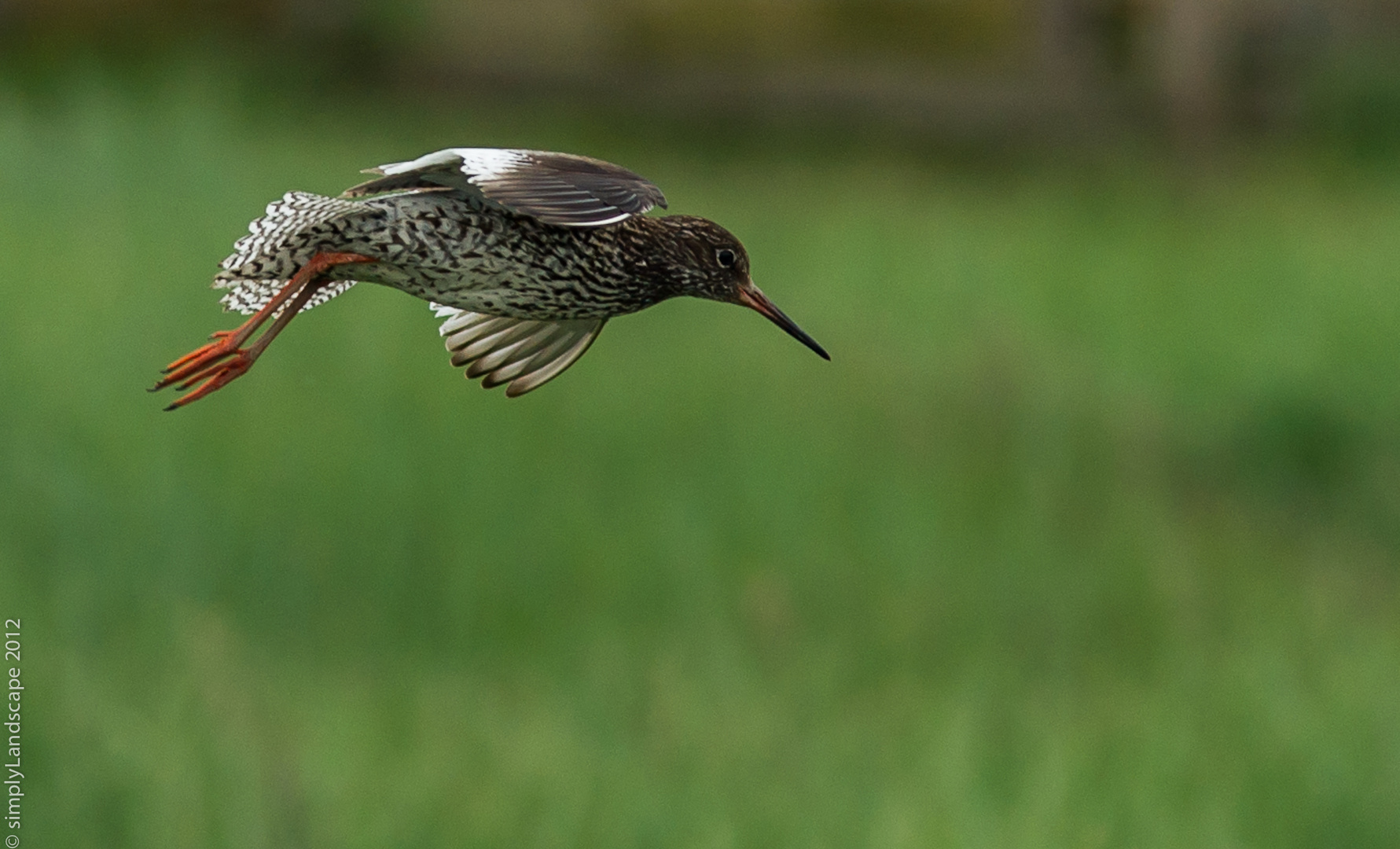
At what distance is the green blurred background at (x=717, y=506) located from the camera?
43.1 ft

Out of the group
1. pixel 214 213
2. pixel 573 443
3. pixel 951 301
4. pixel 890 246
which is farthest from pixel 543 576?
pixel 890 246

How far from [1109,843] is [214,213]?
9.67m

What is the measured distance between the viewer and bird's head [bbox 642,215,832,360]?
2465 millimetres

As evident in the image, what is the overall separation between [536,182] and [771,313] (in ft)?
1.01

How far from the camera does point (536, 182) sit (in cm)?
224

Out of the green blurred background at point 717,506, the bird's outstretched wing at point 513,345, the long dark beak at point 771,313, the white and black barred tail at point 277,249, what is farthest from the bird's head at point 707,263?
the green blurred background at point 717,506

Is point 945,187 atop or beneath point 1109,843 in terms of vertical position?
beneath

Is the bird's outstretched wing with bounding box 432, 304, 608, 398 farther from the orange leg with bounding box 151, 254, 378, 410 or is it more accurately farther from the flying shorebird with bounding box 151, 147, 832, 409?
the orange leg with bounding box 151, 254, 378, 410

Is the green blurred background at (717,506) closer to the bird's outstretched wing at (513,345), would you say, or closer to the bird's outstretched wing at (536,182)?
the bird's outstretched wing at (513,345)

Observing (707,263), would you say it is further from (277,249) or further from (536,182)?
(277,249)

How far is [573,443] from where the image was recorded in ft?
62.9

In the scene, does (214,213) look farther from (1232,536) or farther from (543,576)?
(1232,536)

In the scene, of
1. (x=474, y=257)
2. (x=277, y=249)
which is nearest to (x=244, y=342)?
(x=277, y=249)

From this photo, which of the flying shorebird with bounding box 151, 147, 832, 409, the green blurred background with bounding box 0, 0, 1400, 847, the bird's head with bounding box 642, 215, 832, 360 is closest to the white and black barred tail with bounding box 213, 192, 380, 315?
the flying shorebird with bounding box 151, 147, 832, 409
